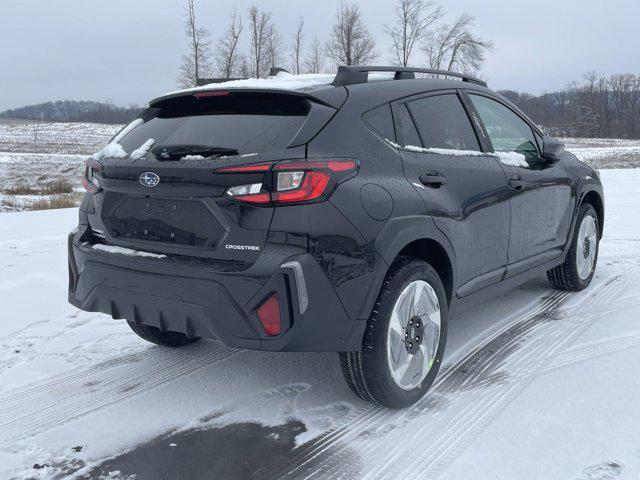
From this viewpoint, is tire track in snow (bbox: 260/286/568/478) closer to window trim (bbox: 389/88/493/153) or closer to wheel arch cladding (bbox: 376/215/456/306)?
wheel arch cladding (bbox: 376/215/456/306)

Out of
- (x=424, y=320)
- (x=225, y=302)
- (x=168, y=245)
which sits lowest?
(x=424, y=320)

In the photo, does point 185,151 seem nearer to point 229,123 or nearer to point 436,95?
point 229,123

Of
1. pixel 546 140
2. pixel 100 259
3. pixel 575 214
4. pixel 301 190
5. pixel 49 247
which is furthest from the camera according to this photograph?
pixel 49 247

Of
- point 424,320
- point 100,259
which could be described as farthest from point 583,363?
point 100,259

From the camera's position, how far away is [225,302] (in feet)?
8.57

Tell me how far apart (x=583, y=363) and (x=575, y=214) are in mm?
1711

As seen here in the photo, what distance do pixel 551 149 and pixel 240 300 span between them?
2.88 m

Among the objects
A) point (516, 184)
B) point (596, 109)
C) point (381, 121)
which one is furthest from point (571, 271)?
point (596, 109)

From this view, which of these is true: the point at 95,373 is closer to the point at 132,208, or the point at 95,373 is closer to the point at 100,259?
the point at 100,259

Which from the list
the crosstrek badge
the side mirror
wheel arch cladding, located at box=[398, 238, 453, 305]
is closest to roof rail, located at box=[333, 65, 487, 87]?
wheel arch cladding, located at box=[398, 238, 453, 305]

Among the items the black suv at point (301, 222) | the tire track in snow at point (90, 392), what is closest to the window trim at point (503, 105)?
the black suv at point (301, 222)

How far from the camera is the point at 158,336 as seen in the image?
386 cm

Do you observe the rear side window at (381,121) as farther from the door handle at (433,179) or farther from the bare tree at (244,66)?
the bare tree at (244,66)

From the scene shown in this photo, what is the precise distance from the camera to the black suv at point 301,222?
259cm
